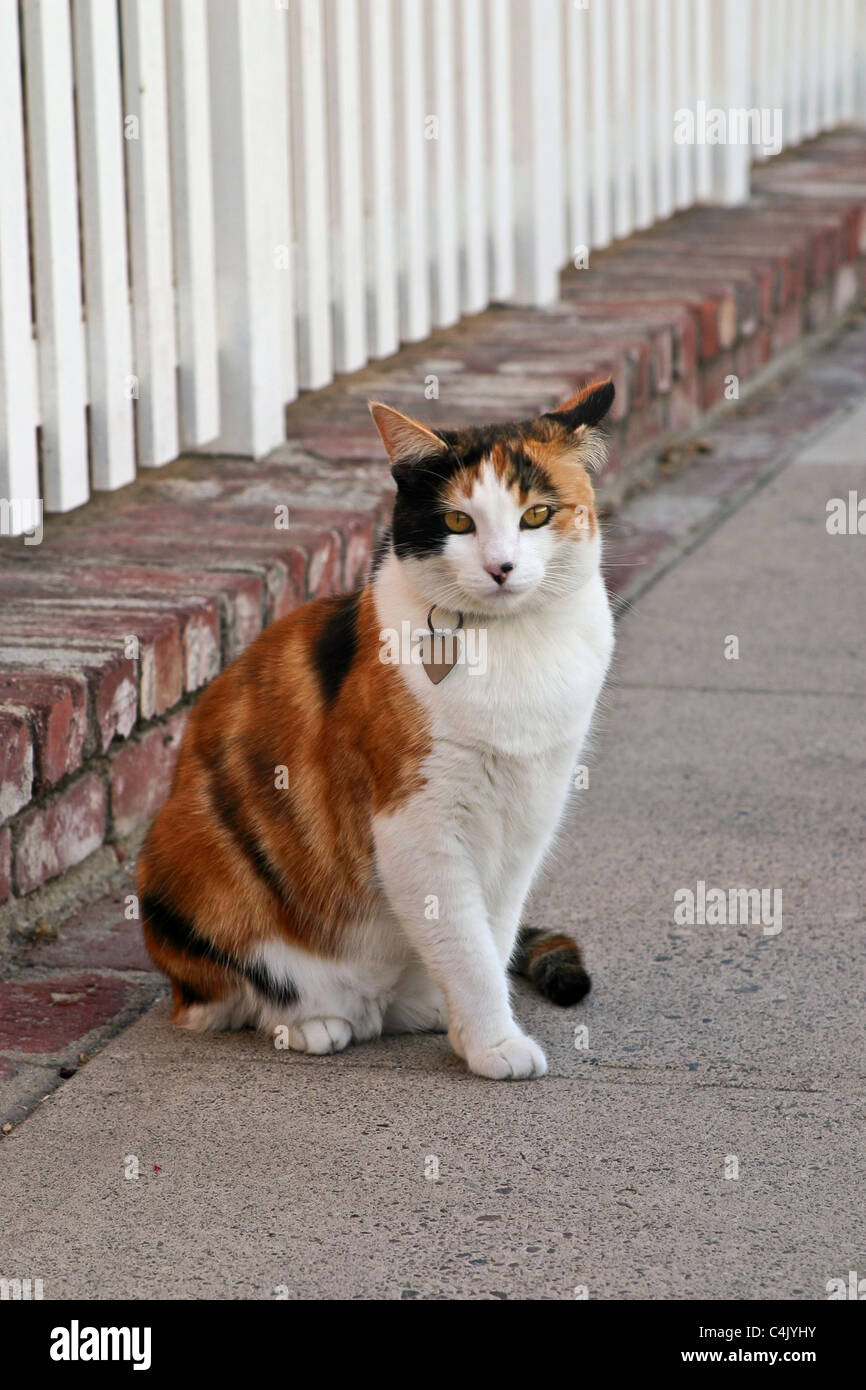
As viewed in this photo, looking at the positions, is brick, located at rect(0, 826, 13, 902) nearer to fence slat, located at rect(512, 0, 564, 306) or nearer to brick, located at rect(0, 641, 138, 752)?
brick, located at rect(0, 641, 138, 752)

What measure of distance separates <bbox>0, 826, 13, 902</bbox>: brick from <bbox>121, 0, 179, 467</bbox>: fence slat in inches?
59.8

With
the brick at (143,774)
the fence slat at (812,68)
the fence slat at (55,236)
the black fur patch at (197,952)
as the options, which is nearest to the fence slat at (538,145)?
the fence slat at (55,236)

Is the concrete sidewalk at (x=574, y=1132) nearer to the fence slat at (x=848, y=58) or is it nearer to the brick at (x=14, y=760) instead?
the brick at (x=14, y=760)

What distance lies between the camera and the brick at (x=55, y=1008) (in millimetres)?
3104

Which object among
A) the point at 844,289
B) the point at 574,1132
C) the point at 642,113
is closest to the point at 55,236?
the point at 574,1132

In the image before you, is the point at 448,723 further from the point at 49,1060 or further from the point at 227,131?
the point at 227,131

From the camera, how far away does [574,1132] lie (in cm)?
280

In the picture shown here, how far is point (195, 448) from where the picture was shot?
16.0ft

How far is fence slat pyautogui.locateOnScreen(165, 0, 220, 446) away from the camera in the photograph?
449cm

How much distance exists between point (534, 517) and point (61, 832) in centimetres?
125

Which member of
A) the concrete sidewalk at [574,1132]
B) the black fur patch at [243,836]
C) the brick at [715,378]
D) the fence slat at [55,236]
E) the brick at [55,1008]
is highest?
the fence slat at [55,236]

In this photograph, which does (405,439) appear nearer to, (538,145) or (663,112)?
(538,145)

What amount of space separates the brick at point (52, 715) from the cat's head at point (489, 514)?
0.84 m

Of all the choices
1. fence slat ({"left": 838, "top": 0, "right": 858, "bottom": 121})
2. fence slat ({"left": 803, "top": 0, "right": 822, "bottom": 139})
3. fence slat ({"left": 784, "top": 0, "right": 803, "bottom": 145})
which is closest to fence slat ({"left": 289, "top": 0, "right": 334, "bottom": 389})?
fence slat ({"left": 784, "top": 0, "right": 803, "bottom": 145})
